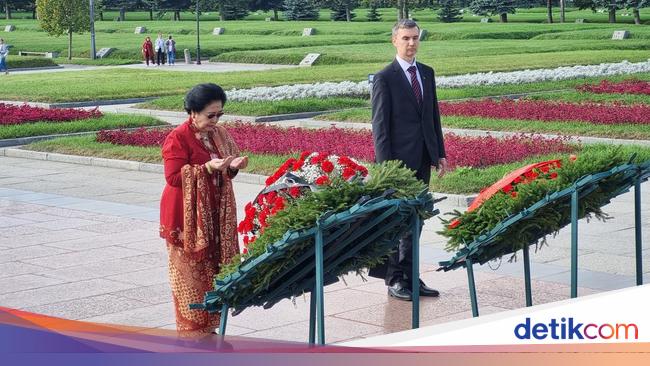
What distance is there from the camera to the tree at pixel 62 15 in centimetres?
5369

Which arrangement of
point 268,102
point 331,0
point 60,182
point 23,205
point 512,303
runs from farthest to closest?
point 331,0, point 268,102, point 60,182, point 23,205, point 512,303

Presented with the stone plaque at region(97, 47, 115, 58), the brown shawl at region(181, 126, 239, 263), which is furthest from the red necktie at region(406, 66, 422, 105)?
the stone plaque at region(97, 47, 115, 58)

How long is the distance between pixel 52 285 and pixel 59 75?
32.7 m

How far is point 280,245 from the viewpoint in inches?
193

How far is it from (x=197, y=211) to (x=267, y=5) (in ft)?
310

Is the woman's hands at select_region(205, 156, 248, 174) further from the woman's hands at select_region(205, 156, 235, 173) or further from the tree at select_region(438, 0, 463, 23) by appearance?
the tree at select_region(438, 0, 463, 23)

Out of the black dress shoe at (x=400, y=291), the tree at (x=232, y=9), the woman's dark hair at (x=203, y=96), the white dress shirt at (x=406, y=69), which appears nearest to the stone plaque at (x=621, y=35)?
the tree at (x=232, y=9)

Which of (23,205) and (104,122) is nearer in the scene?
(23,205)

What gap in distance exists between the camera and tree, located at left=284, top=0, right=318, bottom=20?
296 ft

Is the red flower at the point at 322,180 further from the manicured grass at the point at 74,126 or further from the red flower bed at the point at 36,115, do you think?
the red flower bed at the point at 36,115

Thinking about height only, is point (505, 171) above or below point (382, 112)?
below

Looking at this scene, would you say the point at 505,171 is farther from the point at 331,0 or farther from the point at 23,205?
the point at 331,0

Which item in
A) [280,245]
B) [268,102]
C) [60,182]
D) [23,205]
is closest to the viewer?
[280,245]

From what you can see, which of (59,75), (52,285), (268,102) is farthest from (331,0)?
(52,285)
